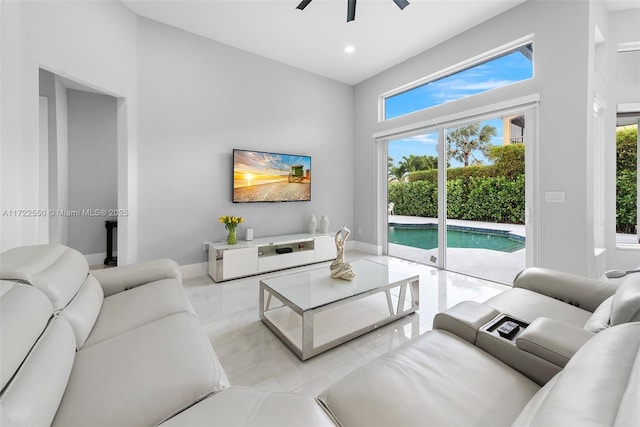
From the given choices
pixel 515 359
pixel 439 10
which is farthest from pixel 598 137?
pixel 515 359

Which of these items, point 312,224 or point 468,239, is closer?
point 468,239

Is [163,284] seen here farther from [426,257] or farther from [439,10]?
[439,10]

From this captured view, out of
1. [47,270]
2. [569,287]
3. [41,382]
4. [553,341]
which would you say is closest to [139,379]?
[41,382]

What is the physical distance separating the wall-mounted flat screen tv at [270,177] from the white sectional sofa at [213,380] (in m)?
2.60

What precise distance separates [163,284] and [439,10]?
399cm

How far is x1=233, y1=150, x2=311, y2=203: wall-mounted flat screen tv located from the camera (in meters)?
3.83

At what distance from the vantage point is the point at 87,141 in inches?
163

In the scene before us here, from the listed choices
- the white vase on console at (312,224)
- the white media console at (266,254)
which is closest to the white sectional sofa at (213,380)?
the white media console at (266,254)

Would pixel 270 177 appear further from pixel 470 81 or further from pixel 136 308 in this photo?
pixel 470 81

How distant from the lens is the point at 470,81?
352 centimetres

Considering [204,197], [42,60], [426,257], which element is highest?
[42,60]

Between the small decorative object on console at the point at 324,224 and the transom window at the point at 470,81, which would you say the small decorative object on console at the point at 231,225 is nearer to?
the small decorative object on console at the point at 324,224

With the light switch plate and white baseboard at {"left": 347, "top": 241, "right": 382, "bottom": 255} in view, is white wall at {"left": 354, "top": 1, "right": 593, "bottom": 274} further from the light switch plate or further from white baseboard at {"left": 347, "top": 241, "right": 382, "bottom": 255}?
white baseboard at {"left": 347, "top": 241, "right": 382, "bottom": 255}

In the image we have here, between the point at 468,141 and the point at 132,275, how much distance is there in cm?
406
